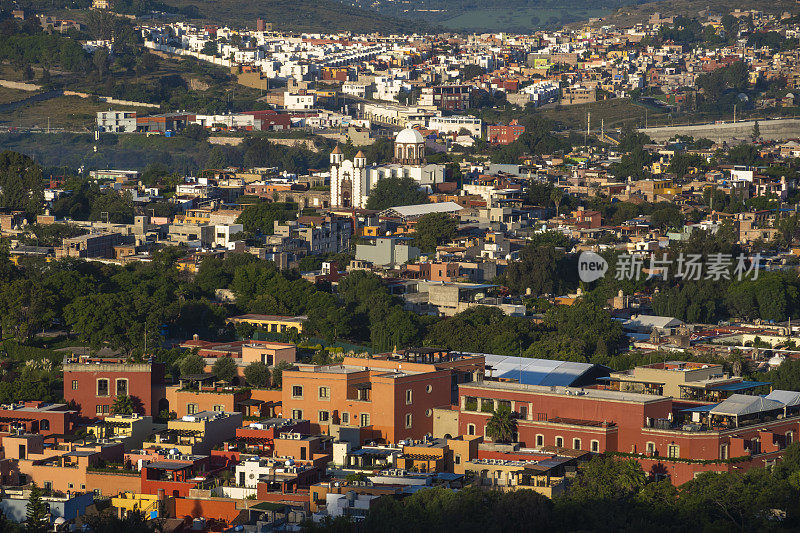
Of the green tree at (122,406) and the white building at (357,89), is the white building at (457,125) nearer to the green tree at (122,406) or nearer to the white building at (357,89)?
the white building at (357,89)

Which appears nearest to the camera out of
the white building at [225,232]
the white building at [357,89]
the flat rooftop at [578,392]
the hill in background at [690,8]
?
the flat rooftop at [578,392]

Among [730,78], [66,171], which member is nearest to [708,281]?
[66,171]

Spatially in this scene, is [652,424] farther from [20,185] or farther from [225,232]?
[20,185]

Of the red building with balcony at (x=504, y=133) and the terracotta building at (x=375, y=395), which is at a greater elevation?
the red building with balcony at (x=504, y=133)

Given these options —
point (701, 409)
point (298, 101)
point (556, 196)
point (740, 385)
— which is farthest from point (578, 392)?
point (298, 101)

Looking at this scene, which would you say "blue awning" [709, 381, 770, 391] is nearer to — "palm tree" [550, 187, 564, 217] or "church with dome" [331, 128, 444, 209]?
"palm tree" [550, 187, 564, 217]

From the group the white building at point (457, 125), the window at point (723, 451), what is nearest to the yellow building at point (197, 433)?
the window at point (723, 451)
